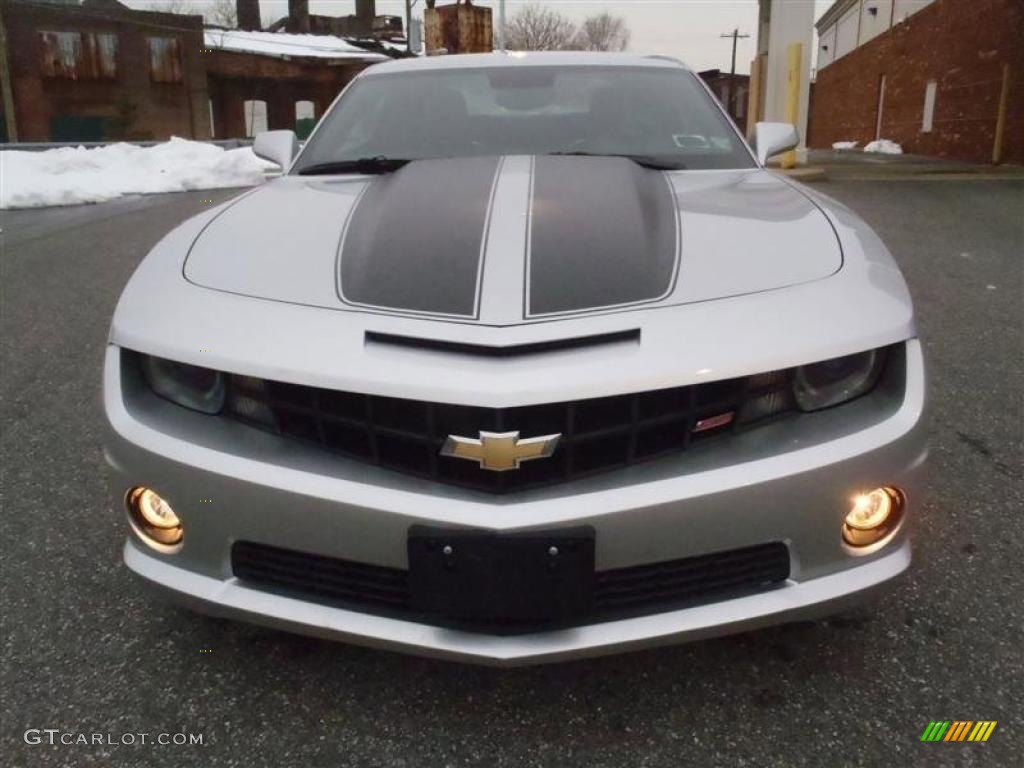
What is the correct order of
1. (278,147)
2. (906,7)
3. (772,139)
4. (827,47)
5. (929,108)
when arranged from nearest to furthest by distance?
(772,139), (278,147), (929,108), (906,7), (827,47)

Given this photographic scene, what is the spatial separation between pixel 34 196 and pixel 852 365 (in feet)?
33.6

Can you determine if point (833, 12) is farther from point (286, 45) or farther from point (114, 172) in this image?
point (114, 172)

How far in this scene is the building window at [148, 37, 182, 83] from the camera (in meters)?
27.7

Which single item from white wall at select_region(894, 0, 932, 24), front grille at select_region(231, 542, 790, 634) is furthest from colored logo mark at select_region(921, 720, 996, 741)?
white wall at select_region(894, 0, 932, 24)

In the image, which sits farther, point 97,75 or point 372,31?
point 372,31

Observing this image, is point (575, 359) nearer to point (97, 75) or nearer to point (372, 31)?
point (97, 75)

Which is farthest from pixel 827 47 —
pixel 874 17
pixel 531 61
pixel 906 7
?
pixel 531 61

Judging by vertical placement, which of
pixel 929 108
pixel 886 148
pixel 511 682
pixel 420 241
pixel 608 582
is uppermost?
pixel 929 108

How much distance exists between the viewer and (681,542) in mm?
1474

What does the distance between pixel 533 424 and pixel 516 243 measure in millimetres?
467

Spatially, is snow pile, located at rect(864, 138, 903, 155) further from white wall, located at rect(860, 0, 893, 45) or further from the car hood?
the car hood

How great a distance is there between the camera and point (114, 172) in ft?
39.6

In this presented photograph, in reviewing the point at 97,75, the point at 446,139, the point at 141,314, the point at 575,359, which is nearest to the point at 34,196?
the point at 446,139

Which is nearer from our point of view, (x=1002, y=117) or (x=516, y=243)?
(x=516, y=243)
